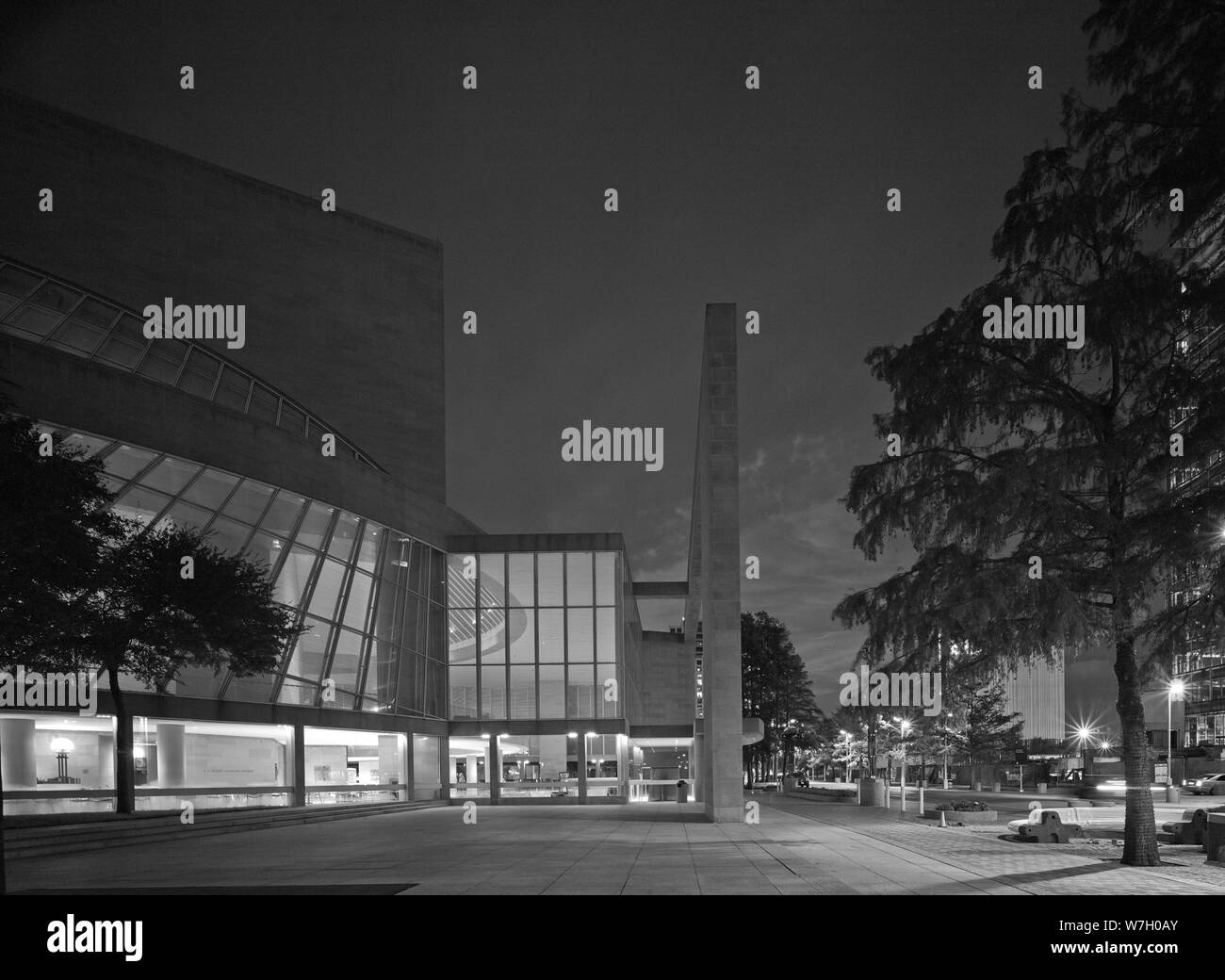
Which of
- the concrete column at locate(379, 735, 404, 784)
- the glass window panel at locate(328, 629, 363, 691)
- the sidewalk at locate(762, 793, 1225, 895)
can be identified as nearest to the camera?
the sidewalk at locate(762, 793, 1225, 895)

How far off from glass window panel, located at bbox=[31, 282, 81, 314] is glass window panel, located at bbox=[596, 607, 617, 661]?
2372cm

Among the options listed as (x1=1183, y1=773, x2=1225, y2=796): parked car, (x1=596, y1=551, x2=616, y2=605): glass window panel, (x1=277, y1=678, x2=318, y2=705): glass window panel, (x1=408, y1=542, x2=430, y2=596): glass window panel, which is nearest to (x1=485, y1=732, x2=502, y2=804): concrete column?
(x1=408, y1=542, x2=430, y2=596): glass window panel

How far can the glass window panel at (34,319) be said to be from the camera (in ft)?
116

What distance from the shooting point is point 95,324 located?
127 ft

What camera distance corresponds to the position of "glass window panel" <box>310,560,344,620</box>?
36.6m

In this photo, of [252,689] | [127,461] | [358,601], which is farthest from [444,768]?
[127,461]

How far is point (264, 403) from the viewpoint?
4578 cm

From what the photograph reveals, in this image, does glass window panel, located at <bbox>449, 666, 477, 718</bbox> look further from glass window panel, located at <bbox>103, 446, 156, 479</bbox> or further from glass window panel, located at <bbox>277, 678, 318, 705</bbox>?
glass window panel, located at <bbox>103, 446, 156, 479</bbox>

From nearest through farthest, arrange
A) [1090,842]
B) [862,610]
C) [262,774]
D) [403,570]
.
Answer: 1. [862,610]
2. [1090,842]
3. [262,774]
4. [403,570]

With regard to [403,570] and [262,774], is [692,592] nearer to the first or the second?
[403,570]

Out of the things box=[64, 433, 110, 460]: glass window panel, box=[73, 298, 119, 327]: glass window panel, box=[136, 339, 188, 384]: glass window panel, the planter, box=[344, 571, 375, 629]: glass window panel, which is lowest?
the planter
